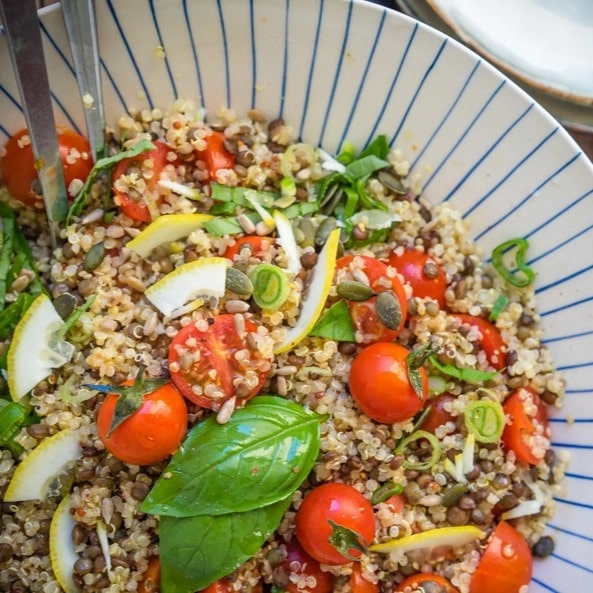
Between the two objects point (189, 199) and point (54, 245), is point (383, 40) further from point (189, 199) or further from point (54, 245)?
point (54, 245)

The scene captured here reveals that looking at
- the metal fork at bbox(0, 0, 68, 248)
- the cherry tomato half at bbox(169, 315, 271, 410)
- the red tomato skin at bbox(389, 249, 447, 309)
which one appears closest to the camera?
the metal fork at bbox(0, 0, 68, 248)

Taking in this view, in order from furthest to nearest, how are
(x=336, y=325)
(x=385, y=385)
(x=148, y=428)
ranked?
1. (x=336, y=325)
2. (x=385, y=385)
3. (x=148, y=428)

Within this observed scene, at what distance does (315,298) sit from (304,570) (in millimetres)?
654

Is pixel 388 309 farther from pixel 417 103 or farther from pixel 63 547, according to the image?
pixel 63 547

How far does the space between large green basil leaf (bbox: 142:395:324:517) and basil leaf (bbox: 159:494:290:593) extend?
0.10ft

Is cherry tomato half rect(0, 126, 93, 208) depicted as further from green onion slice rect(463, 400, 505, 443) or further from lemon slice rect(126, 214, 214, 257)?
green onion slice rect(463, 400, 505, 443)

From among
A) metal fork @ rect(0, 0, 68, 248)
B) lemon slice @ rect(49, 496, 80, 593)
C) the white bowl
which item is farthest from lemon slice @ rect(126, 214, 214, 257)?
lemon slice @ rect(49, 496, 80, 593)

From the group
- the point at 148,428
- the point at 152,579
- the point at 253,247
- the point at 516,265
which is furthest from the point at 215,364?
the point at 516,265

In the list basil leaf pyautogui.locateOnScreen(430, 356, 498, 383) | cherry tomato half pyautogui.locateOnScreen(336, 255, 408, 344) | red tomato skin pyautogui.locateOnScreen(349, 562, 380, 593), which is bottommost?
red tomato skin pyautogui.locateOnScreen(349, 562, 380, 593)

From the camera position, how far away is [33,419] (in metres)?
1.96

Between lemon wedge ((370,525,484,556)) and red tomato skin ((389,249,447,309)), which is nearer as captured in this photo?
lemon wedge ((370,525,484,556))

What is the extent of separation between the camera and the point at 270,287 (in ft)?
6.40

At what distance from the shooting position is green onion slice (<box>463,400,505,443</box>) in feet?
6.59

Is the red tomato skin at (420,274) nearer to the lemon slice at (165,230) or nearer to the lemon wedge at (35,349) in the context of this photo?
the lemon slice at (165,230)
